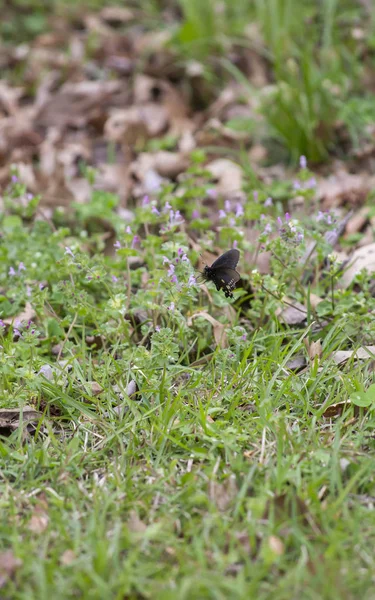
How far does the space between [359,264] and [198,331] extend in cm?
91

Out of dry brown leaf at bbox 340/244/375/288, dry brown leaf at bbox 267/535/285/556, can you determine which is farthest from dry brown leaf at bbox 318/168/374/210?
dry brown leaf at bbox 267/535/285/556

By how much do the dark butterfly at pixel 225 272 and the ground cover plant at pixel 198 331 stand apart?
0.04ft

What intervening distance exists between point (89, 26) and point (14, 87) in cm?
105

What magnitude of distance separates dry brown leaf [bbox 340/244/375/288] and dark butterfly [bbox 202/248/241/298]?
715mm

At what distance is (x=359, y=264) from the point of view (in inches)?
132

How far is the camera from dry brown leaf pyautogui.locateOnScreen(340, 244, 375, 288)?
3.28m

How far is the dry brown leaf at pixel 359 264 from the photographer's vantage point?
328 centimetres

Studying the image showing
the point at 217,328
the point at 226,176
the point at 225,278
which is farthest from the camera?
the point at 226,176

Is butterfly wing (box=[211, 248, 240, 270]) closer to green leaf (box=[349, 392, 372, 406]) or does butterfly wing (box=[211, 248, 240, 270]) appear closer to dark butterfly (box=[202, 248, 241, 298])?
dark butterfly (box=[202, 248, 241, 298])

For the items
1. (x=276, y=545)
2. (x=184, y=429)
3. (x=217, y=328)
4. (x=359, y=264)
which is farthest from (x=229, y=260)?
(x=276, y=545)

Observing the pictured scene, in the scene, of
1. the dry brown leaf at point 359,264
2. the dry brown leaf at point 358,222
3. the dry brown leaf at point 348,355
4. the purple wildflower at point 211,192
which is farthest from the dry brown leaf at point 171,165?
the dry brown leaf at point 348,355

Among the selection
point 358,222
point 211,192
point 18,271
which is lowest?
point 358,222

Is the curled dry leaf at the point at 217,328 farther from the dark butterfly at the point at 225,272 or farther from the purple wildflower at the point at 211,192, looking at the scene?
the purple wildflower at the point at 211,192

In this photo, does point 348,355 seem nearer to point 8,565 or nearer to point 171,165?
point 8,565
